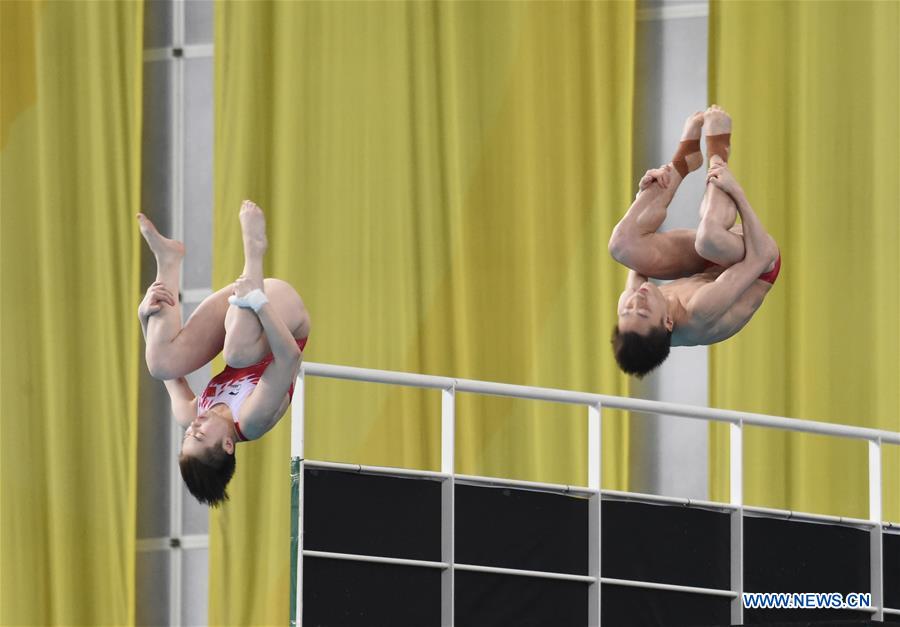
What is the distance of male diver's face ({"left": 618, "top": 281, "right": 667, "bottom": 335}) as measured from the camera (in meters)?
5.91

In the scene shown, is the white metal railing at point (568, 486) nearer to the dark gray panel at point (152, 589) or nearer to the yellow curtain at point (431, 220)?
the yellow curtain at point (431, 220)

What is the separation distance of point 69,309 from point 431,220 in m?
2.72

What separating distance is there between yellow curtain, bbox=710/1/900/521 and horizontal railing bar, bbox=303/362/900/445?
2038 millimetres

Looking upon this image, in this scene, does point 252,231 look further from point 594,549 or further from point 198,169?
point 198,169

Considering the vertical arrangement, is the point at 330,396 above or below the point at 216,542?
above

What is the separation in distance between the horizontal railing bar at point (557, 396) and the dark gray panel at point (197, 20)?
5401 mm

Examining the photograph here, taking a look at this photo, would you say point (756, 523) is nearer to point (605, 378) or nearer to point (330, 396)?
point (605, 378)

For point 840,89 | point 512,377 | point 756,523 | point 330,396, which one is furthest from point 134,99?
point 756,523

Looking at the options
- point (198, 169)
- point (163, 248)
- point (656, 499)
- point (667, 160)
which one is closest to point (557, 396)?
point (656, 499)

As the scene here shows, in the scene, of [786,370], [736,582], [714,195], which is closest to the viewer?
[714,195]

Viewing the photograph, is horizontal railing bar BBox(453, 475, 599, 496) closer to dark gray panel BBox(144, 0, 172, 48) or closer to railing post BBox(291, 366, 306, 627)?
railing post BBox(291, 366, 306, 627)

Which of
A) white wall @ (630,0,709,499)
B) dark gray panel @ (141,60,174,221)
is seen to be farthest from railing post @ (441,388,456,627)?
dark gray panel @ (141,60,174,221)

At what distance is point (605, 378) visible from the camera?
11.2 m

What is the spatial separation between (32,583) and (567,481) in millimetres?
3856
